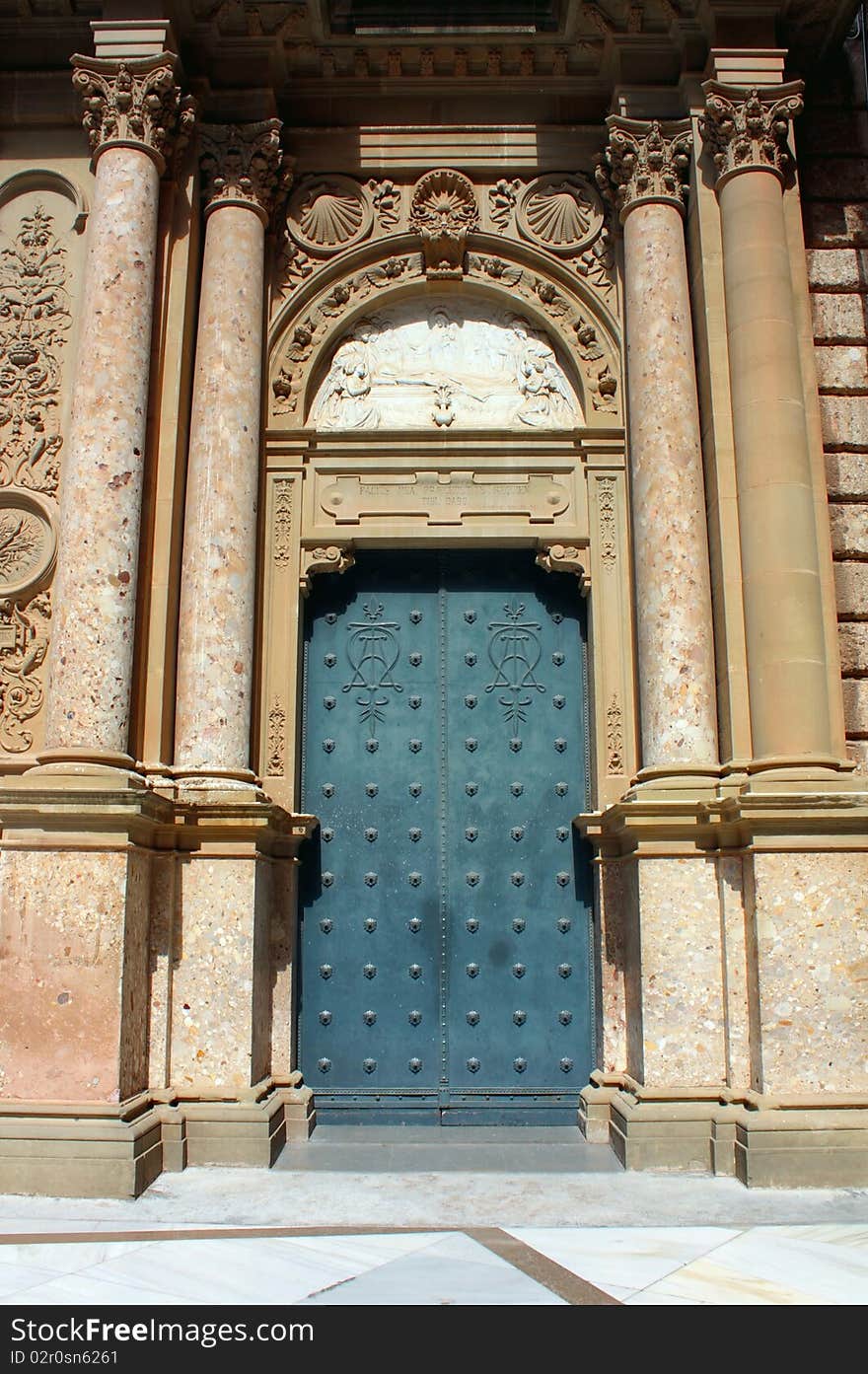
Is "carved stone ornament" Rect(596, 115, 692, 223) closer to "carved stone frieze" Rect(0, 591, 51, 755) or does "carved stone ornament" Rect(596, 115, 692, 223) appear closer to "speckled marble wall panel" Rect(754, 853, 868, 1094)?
"speckled marble wall panel" Rect(754, 853, 868, 1094)

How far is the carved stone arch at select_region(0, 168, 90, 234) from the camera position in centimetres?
957

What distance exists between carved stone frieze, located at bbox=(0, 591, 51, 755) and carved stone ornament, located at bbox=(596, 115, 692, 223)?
5789 mm

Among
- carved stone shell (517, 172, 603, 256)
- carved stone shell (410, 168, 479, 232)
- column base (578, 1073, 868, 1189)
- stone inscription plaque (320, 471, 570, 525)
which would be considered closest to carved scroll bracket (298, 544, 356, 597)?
stone inscription plaque (320, 471, 570, 525)

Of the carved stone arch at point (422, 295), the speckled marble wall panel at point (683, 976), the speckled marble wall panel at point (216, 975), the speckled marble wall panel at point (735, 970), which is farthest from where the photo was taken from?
the carved stone arch at point (422, 295)

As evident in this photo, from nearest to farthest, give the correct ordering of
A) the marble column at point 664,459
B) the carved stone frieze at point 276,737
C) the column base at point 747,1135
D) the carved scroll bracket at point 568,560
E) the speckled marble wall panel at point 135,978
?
1. the column base at point 747,1135
2. the speckled marble wall panel at point 135,978
3. the marble column at point 664,459
4. the carved stone frieze at point 276,737
5. the carved scroll bracket at point 568,560

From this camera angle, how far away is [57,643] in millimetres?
7984

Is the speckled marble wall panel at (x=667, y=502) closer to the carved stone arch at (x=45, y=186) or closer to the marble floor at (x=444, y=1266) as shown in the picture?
the marble floor at (x=444, y=1266)

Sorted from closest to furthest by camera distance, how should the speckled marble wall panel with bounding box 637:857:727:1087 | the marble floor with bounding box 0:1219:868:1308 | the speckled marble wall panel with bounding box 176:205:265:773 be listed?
1. the marble floor with bounding box 0:1219:868:1308
2. the speckled marble wall panel with bounding box 637:857:727:1087
3. the speckled marble wall panel with bounding box 176:205:265:773

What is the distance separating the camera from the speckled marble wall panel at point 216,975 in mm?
7805

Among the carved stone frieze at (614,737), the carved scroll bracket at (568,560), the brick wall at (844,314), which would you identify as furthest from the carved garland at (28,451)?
the brick wall at (844,314)

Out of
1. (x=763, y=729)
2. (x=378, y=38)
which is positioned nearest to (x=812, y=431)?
(x=763, y=729)

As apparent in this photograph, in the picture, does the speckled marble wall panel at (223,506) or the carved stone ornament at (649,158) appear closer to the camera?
the speckled marble wall panel at (223,506)

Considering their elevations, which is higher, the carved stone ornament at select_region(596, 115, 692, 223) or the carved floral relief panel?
the carved stone ornament at select_region(596, 115, 692, 223)

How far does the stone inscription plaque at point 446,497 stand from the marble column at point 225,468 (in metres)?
0.88
